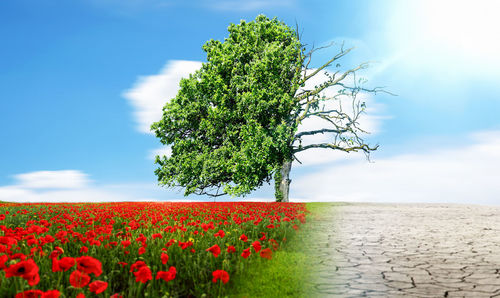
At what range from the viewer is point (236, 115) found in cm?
2306

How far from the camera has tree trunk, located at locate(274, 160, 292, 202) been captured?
80.2ft

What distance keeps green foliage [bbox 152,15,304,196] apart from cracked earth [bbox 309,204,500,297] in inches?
365

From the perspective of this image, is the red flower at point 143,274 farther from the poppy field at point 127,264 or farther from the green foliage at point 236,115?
the green foliage at point 236,115

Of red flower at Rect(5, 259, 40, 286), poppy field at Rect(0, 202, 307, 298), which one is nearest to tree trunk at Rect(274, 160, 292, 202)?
poppy field at Rect(0, 202, 307, 298)

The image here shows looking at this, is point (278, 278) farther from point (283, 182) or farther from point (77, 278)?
point (283, 182)

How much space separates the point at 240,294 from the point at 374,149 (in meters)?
22.6

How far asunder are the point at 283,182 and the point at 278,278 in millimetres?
18712

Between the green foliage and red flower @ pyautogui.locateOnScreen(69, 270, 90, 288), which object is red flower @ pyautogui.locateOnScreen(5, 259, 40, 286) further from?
the green foliage

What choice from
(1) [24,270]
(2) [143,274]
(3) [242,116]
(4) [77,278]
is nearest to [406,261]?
(2) [143,274]

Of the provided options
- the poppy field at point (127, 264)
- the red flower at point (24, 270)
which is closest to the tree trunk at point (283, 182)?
the poppy field at point (127, 264)

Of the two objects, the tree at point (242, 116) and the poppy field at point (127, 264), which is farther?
the tree at point (242, 116)

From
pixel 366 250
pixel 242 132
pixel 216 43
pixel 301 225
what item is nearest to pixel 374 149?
pixel 242 132

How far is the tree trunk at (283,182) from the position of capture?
80.2 ft

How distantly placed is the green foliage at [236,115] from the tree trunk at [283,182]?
614 mm
